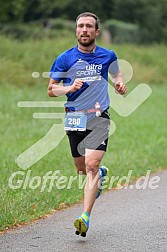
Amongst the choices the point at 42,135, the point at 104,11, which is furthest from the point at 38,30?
the point at 42,135

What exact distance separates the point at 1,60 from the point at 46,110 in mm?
7228

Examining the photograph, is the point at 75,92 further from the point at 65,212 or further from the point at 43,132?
the point at 43,132

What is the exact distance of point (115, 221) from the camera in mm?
8070

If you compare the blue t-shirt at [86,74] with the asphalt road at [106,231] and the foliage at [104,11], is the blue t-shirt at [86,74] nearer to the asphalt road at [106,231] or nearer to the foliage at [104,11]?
the asphalt road at [106,231]

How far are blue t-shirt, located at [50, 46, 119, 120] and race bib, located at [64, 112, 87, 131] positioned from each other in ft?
0.22

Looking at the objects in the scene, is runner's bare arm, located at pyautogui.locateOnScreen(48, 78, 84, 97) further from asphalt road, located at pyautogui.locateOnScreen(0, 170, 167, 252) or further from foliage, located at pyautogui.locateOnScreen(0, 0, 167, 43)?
foliage, located at pyautogui.locateOnScreen(0, 0, 167, 43)

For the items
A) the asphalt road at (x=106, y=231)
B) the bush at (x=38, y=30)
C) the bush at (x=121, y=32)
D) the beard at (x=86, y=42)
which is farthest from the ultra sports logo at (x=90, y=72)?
the bush at (x=121, y=32)

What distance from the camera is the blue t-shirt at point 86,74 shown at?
753 cm

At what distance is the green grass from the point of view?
9.25 metres

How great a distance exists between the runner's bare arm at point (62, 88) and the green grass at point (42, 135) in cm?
153

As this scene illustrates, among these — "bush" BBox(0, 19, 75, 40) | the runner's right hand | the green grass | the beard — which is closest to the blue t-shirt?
the beard

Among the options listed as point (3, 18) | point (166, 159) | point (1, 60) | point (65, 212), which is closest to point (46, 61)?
point (1, 60)

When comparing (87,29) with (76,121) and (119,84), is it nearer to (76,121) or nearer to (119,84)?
(119,84)

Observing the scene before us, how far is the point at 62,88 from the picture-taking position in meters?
7.46
